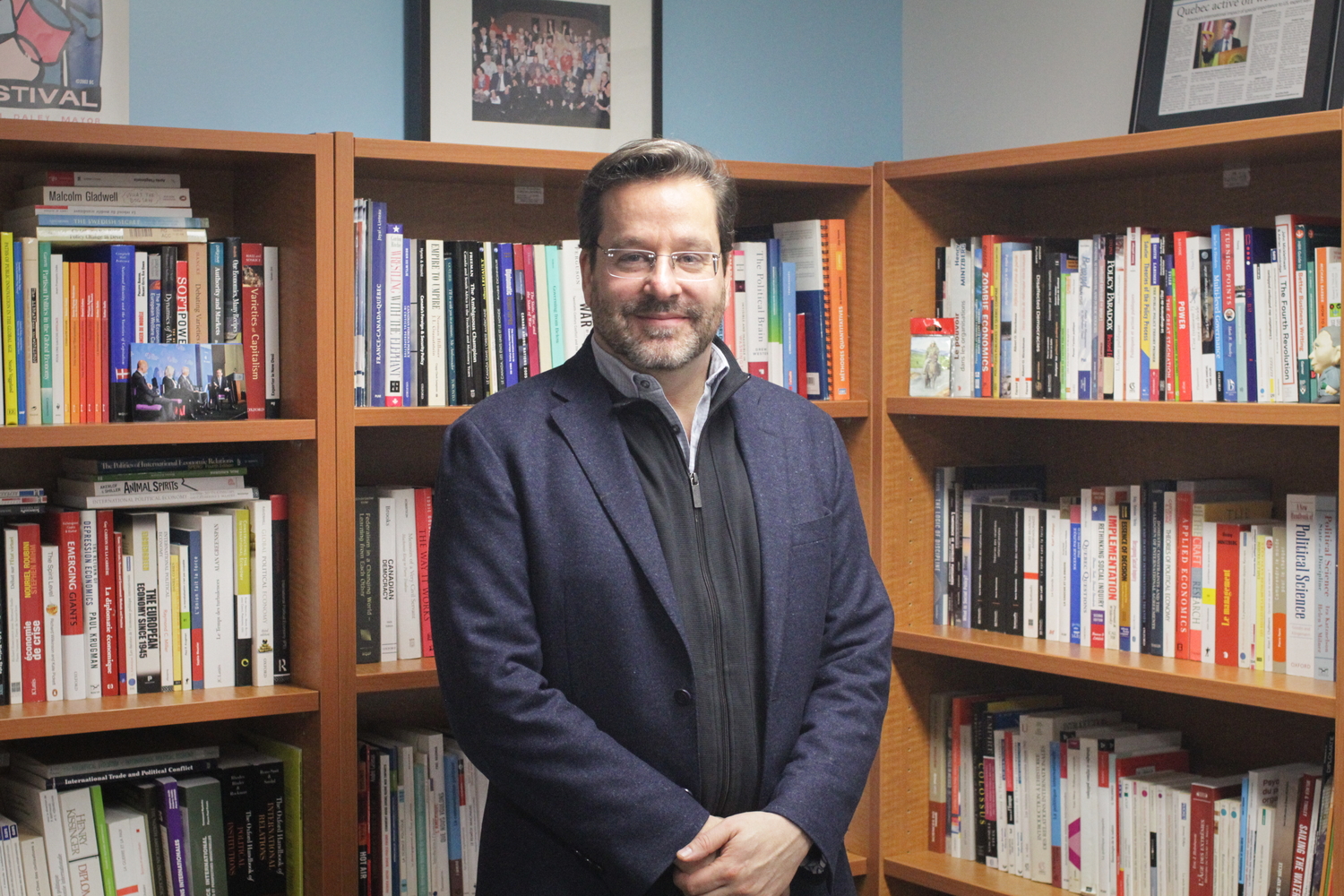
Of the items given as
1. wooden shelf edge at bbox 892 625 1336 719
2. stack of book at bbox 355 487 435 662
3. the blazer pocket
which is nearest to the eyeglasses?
the blazer pocket

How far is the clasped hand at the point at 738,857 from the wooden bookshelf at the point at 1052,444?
2.57ft

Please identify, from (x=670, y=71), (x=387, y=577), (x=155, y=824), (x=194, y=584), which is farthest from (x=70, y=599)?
(x=670, y=71)

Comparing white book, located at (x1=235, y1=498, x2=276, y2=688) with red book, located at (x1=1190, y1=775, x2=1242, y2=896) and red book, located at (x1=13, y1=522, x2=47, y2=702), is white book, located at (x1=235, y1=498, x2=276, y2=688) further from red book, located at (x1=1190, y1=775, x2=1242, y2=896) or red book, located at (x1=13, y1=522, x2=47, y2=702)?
red book, located at (x1=1190, y1=775, x2=1242, y2=896)

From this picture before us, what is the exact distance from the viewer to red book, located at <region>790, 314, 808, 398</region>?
261cm

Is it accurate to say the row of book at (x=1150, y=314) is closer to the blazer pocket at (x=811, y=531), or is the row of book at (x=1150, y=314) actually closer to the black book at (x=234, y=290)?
Result: the blazer pocket at (x=811, y=531)

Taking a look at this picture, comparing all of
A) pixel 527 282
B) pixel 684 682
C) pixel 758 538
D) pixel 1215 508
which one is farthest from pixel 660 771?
pixel 1215 508

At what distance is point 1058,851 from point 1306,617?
2.13 feet

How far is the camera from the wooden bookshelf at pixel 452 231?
218cm

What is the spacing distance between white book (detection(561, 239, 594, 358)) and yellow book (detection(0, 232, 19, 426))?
2.83 feet

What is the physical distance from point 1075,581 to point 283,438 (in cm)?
138

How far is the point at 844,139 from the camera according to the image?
3117 millimetres

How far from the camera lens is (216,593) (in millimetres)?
2197

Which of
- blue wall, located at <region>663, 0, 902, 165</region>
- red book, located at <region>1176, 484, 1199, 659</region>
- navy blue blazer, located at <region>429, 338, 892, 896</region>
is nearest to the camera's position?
navy blue blazer, located at <region>429, 338, 892, 896</region>

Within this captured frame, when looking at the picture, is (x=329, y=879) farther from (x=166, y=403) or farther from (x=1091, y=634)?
(x=1091, y=634)
